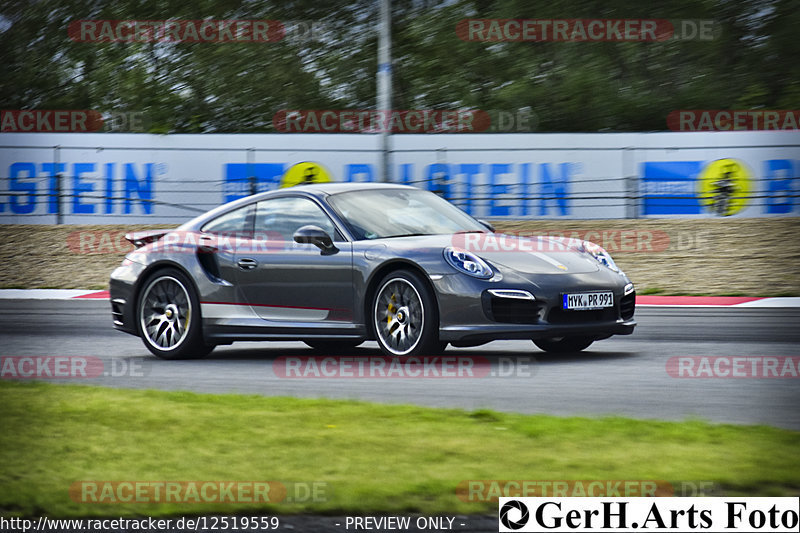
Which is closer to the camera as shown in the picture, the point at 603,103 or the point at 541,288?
the point at 541,288

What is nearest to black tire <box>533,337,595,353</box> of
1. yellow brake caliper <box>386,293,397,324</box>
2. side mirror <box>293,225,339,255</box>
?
yellow brake caliper <box>386,293,397,324</box>

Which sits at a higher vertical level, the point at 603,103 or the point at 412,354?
the point at 603,103

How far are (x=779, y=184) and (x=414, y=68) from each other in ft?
34.0

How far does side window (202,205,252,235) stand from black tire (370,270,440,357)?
4.43ft

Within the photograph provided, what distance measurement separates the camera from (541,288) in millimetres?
8172

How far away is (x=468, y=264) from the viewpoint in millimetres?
8203

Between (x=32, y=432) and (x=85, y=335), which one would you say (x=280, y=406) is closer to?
(x=32, y=432)

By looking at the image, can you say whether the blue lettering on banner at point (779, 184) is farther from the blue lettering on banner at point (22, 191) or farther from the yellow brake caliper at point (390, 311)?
the yellow brake caliper at point (390, 311)

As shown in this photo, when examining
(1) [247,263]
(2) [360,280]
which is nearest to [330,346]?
(1) [247,263]

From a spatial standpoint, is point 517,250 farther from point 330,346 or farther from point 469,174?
point 469,174

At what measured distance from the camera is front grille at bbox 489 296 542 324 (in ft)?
26.6

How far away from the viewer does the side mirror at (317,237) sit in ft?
28.4

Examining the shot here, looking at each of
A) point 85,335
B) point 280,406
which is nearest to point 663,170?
point 85,335

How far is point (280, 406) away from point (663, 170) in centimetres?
1558
